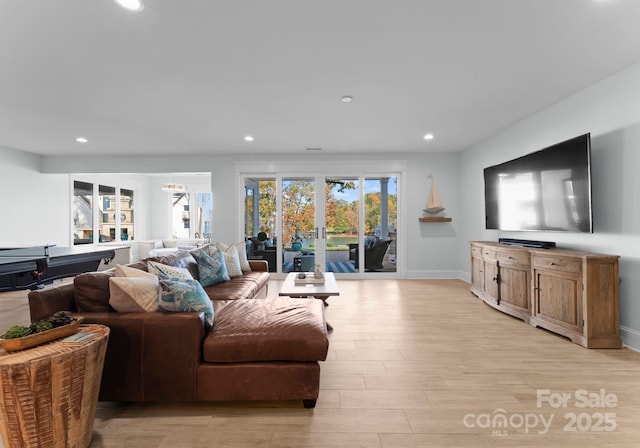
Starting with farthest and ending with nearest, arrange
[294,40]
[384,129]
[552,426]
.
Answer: [384,129], [294,40], [552,426]

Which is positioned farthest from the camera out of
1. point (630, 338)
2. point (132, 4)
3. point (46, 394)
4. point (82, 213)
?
point (82, 213)

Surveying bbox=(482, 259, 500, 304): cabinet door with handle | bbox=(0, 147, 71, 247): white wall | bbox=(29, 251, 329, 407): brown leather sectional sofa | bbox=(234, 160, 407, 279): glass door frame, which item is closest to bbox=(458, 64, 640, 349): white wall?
bbox=(482, 259, 500, 304): cabinet door with handle

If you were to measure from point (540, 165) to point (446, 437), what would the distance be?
130 inches

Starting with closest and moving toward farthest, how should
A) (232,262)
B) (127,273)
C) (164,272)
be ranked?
(127,273)
(164,272)
(232,262)

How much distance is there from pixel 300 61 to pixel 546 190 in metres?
3.11

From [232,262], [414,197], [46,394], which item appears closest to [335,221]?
[414,197]

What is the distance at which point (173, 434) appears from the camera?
5.61 feet

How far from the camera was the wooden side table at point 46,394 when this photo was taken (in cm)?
132

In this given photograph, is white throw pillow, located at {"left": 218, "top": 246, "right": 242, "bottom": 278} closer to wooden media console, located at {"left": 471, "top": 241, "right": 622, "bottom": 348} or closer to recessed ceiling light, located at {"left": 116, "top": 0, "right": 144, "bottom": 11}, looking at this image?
recessed ceiling light, located at {"left": 116, "top": 0, "right": 144, "bottom": 11}

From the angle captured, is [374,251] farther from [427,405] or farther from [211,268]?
[427,405]

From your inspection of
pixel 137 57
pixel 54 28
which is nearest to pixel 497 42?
pixel 137 57

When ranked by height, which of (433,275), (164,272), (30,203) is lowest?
(433,275)

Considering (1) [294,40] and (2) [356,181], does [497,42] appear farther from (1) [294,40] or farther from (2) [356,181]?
(2) [356,181]

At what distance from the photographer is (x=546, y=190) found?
11.6 feet
